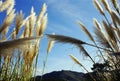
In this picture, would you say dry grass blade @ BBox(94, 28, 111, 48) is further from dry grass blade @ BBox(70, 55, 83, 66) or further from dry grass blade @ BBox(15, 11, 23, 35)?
dry grass blade @ BBox(15, 11, 23, 35)

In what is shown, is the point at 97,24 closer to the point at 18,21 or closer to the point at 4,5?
the point at 18,21

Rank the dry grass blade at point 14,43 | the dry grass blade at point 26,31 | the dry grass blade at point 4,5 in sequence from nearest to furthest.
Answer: the dry grass blade at point 14,43 < the dry grass blade at point 4,5 < the dry grass blade at point 26,31

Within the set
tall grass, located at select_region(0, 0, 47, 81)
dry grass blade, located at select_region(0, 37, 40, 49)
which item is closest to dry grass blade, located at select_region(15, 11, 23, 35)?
tall grass, located at select_region(0, 0, 47, 81)

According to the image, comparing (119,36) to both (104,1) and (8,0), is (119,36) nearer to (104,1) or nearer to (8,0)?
(104,1)

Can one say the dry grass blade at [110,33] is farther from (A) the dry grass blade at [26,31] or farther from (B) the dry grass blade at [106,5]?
(A) the dry grass blade at [26,31]

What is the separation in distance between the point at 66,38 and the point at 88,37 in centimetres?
178

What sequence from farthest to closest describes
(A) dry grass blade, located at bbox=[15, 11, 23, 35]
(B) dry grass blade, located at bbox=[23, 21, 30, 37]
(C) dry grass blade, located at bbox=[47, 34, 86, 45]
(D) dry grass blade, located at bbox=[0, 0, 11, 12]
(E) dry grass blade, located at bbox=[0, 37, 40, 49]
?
(B) dry grass blade, located at bbox=[23, 21, 30, 37]
(A) dry grass blade, located at bbox=[15, 11, 23, 35]
(D) dry grass blade, located at bbox=[0, 0, 11, 12]
(C) dry grass blade, located at bbox=[47, 34, 86, 45]
(E) dry grass blade, located at bbox=[0, 37, 40, 49]

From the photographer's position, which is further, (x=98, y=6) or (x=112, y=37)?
(x=98, y=6)

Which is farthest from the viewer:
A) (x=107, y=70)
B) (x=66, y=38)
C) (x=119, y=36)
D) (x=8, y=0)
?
(x=107, y=70)

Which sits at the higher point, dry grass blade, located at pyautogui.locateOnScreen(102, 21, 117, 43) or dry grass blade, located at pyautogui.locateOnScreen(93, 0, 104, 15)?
dry grass blade, located at pyautogui.locateOnScreen(93, 0, 104, 15)

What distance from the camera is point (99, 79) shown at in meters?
5.26

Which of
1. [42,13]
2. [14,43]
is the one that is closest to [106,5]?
[42,13]

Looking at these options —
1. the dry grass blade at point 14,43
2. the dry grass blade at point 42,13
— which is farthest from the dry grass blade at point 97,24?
the dry grass blade at point 14,43

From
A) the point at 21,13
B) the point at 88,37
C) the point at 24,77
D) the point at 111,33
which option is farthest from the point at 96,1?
the point at 24,77
